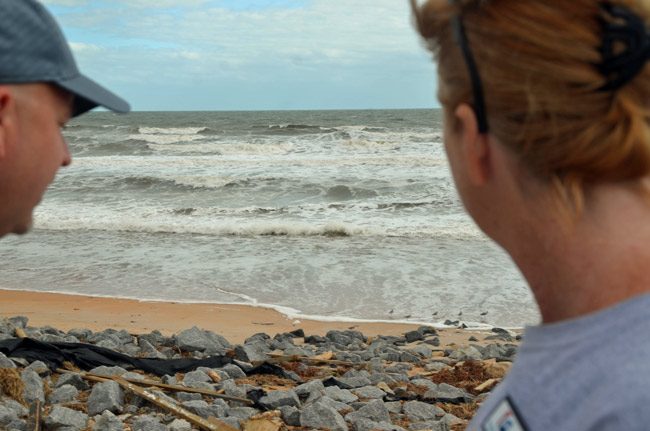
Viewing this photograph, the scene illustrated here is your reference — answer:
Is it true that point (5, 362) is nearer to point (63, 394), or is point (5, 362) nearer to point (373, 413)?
point (63, 394)

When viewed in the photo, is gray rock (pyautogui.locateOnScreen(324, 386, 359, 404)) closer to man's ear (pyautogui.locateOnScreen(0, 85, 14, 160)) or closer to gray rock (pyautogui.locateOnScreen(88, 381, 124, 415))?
gray rock (pyautogui.locateOnScreen(88, 381, 124, 415))

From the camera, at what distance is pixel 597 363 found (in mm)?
1106

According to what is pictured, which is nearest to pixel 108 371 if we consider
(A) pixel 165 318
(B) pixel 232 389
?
(B) pixel 232 389

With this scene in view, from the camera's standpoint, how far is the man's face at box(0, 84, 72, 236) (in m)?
1.54

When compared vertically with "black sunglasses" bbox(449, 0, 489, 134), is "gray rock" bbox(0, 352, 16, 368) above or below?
below

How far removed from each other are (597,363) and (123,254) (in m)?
12.3

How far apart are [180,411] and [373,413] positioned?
1140mm

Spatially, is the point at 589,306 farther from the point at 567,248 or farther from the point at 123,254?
the point at 123,254

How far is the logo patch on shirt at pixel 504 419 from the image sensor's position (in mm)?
1203

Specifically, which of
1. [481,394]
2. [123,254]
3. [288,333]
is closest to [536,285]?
[481,394]

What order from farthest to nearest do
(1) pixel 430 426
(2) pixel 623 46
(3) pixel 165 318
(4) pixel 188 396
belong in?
1. (3) pixel 165 318
2. (4) pixel 188 396
3. (1) pixel 430 426
4. (2) pixel 623 46

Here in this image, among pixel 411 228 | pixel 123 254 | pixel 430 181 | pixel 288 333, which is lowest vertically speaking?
pixel 430 181

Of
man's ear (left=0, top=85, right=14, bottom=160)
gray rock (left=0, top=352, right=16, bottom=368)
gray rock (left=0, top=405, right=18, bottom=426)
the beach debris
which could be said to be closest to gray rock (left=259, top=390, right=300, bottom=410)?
the beach debris

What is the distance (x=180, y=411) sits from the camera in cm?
472
